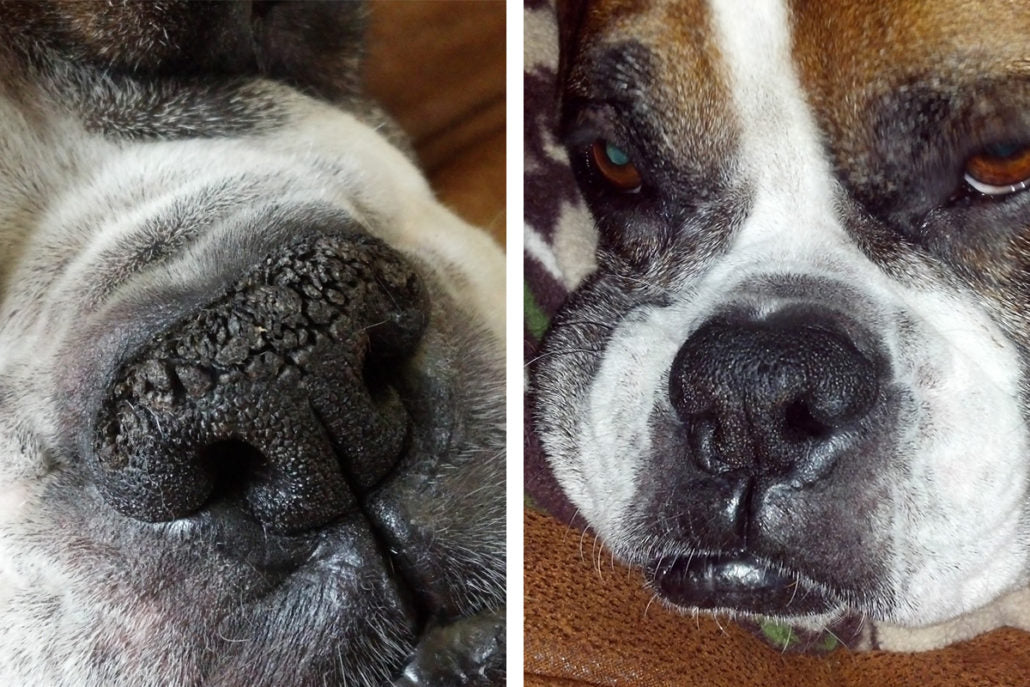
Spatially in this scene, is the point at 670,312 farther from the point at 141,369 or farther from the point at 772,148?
the point at 141,369

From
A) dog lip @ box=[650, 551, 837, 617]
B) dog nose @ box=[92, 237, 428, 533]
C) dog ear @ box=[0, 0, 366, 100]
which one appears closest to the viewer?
dog nose @ box=[92, 237, 428, 533]

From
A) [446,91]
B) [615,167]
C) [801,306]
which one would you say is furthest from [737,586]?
[446,91]

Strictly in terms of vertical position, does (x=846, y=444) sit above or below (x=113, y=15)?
below

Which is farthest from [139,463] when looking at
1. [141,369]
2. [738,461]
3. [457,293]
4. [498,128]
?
[498,128]

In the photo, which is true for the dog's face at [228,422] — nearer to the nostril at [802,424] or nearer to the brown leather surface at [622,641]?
the brown leather surface at [622,641]

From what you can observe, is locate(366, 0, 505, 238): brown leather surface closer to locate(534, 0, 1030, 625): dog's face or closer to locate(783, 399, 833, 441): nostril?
locate(534, 0, 1030, 625): dog's face

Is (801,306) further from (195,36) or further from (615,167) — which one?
(195,36)

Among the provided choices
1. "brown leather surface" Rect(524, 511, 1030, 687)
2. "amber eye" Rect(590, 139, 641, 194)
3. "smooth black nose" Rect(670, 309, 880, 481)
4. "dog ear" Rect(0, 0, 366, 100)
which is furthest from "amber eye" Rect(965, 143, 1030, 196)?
"dog ear" Rect(0, 0, 366, 100)
